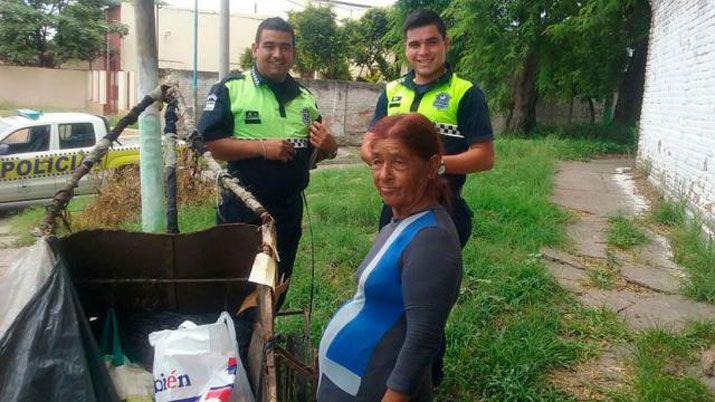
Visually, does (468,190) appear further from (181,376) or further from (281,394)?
(181,376)

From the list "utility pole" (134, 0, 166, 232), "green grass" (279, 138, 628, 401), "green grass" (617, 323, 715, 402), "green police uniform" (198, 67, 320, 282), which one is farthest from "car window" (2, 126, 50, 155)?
"green grass" (617, 323, 715, 402)

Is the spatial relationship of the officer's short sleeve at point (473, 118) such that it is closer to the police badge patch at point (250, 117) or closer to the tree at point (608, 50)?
the police badge patch at point (250, 117)

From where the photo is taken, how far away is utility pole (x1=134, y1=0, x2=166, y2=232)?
434 cm

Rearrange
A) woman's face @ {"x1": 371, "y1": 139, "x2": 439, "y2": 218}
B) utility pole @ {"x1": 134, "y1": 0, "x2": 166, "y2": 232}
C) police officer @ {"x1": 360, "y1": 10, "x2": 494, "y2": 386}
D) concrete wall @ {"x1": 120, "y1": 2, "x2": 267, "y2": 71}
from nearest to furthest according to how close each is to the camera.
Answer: woman's face @ {"x1": 371, "y1": 139, "x2": 439, "y2": 218} < police officer @ {"x1": 360, "y1": 10, "x2": 494, "y2": 386} < utility pole @ {"x1": 134, "y1": 0, "x2": 166, "y2": 232} < concrete wall @ {"x1": 120, "y1": 2, "x2": 267, "y2": 71}

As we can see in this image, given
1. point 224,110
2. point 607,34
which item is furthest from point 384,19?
point 224,110

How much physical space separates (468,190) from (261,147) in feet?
14.3

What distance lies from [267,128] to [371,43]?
1959 cm

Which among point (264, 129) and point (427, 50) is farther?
point (264, 129)

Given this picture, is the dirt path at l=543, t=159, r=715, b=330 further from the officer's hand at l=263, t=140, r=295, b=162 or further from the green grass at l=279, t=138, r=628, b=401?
the officer's hand at l=263, t=140, r=295, b=162

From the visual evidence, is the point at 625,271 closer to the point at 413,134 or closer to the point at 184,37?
the point at 413,134

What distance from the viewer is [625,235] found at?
5375 mm

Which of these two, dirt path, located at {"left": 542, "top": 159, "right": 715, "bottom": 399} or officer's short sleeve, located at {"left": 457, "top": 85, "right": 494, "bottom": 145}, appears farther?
dirt path, located at {"left": 542, "top": 159, "right": 715, "bottom": 399}

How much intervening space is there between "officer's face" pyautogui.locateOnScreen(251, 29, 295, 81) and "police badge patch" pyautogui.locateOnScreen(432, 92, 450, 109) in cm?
71

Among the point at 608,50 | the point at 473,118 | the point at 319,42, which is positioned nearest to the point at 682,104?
the point at 473,118
